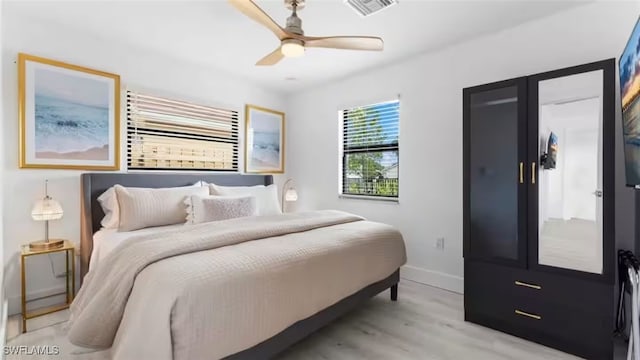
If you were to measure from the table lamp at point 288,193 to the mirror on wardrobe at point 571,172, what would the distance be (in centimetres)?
298

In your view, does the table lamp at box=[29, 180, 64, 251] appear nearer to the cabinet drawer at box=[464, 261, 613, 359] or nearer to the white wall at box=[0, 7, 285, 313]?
the white wall at box=[0, 7, 285, 313]

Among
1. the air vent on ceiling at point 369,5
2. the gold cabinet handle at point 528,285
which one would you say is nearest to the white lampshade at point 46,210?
the air vent on ceiling at point 369,5

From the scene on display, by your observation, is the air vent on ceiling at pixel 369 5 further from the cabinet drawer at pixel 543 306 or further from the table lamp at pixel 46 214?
the table lamp at pixel 46 214

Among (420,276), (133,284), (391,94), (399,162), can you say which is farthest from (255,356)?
(391,94)

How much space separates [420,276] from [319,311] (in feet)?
6.03

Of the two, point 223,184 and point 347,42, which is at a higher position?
point 347,42

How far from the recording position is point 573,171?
2.09 meters

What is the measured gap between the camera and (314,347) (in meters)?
2.12

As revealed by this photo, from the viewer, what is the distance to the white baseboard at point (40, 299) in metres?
2.52

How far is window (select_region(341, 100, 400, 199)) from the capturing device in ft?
12.4

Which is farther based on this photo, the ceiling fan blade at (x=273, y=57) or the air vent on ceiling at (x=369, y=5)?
the ceiling fan blade at (x=273, y=57)

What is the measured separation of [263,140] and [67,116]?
2.30 m

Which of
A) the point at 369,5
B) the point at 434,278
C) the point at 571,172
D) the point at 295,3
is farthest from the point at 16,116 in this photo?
the point at 571,172

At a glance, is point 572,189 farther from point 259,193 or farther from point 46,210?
point 46,210
